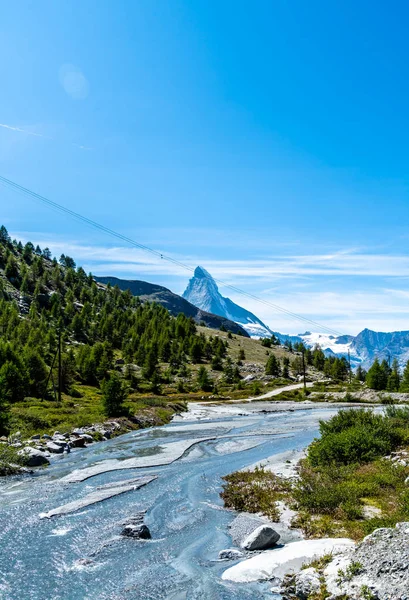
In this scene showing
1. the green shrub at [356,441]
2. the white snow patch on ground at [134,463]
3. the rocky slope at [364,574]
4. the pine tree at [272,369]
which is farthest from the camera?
the pine tree at [272,369]

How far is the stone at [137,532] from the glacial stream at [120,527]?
1.25ft

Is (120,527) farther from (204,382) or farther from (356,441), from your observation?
(204,382)

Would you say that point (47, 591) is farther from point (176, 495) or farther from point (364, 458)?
point (364, 458)

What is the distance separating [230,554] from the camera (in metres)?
18.6

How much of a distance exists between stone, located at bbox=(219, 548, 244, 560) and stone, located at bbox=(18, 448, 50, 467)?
23.4 m

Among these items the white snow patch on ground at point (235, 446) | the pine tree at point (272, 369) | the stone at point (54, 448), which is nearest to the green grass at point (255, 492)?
the white snow patch on ground at point (235, 446)

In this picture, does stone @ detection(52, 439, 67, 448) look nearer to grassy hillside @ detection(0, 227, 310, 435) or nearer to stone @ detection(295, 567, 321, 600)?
grassy hillside @ detection(0, 227, 310, 435)

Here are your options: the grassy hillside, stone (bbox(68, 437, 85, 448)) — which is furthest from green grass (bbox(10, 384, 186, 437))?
stone (bbox(68, 437, 85, 448))

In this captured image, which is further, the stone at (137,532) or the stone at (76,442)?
the stone at (76,442)

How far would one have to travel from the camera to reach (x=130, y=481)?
31.8 meters

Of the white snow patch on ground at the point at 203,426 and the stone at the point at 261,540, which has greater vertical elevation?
the stone at the point at 261,540

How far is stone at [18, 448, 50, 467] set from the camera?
36188mm

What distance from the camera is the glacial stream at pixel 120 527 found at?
15.8m

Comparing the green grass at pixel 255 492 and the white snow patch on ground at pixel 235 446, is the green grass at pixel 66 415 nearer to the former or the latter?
→ the white snow patch on ground at pixel 235 446
